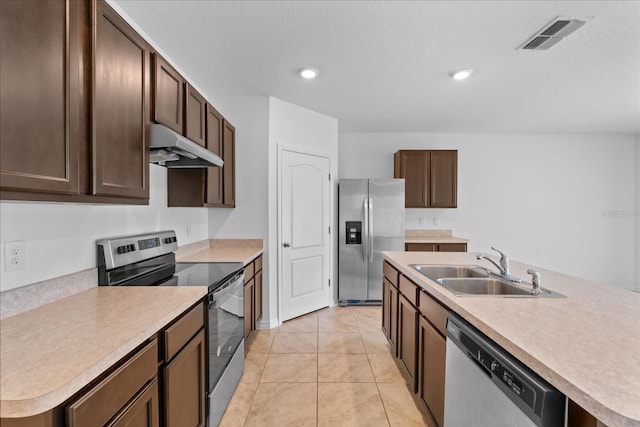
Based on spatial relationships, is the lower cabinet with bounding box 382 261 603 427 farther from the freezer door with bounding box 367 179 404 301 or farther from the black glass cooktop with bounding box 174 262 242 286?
the freezer door with bounding box 367 179 404 301

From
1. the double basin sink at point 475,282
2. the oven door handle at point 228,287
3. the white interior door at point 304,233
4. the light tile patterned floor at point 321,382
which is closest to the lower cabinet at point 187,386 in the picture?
the oven door handle at point 228,287

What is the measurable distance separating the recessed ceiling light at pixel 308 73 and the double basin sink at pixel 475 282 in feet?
6.02

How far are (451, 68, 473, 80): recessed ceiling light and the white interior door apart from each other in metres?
1.74

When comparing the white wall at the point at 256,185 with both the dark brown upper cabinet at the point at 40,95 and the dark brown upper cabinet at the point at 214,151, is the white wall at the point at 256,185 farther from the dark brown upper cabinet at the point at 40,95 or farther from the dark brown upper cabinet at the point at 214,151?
the dark brown upper cabinet at the point at 40,95

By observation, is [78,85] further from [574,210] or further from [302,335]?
[574,210]

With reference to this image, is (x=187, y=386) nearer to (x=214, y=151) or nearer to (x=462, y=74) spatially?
(x=214, y=151)

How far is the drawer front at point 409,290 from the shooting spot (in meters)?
1.96

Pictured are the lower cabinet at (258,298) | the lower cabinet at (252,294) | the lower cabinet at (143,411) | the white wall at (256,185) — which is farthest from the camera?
the white wall at (256,185)

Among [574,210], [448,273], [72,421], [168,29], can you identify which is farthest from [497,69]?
[574,210]

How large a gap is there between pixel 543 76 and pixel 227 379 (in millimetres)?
3636

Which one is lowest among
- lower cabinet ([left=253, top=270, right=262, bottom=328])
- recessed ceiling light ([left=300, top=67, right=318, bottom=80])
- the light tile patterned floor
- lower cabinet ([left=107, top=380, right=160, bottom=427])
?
the light tile patterned floor

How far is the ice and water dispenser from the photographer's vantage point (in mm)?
4184

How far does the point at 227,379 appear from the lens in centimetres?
203

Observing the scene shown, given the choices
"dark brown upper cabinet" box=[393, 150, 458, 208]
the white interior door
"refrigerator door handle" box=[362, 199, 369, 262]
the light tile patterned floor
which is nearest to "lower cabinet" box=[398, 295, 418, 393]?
the light tile patterned floor
